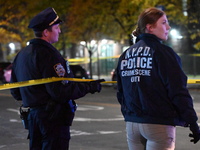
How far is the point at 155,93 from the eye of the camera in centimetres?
357

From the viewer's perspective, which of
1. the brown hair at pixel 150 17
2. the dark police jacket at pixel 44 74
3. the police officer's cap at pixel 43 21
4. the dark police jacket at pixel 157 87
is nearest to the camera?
the dark police jacket at pixel 157 87

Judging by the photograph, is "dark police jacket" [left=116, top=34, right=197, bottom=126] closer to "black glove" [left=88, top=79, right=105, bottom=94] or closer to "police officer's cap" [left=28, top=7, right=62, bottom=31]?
"black glove" [left=88, top=79, right=105, bottom=94]

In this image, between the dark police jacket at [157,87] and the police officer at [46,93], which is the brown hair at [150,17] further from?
the police officer at [46,93]

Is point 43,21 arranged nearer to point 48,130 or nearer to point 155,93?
point 48,130

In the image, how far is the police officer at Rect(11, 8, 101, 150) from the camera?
4.15m

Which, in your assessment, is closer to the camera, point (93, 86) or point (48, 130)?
point (48, 130)

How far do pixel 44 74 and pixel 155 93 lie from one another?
43.7 inches

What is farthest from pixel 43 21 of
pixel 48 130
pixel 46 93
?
pixel 48 130

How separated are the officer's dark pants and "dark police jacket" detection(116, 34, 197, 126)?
2.54 ft

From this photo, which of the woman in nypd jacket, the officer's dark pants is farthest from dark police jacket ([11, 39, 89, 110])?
the woman in nypd jacket

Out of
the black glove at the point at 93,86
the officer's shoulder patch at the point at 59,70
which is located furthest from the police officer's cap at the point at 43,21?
the black glove at the point at 93,86

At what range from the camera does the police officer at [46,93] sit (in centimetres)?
415

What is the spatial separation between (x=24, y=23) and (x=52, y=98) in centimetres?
3457

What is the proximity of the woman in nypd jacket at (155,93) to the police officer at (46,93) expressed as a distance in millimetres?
675
